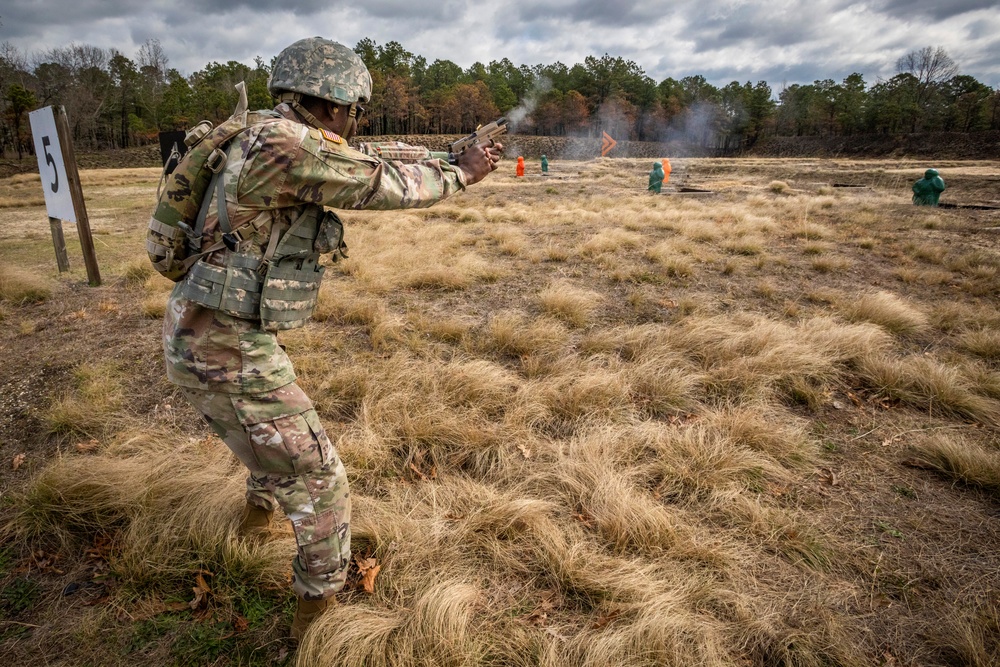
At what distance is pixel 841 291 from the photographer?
21.1ft

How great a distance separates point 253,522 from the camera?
8.16 feet

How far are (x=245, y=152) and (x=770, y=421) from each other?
3.64 meters

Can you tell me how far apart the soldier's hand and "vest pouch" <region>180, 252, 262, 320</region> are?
98 cm

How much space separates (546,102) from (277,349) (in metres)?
45.9

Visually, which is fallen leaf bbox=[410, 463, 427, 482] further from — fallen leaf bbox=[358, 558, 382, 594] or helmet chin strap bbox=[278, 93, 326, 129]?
helmet chin strap bbox=[278, 93, 326, 129]

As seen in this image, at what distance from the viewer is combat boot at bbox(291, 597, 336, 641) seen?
198 centimetres

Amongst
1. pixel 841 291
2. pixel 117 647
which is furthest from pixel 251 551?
pixel 841 291

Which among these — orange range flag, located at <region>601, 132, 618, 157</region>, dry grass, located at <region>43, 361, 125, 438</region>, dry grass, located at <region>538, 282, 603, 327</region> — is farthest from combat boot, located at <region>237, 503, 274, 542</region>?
orange range flag, located at <region>601, 132, 618, 157</region>

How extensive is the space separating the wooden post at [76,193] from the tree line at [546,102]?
23.5 m

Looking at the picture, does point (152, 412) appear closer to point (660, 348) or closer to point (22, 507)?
point (22, 507)

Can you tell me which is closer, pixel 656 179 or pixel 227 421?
pixel 227 421

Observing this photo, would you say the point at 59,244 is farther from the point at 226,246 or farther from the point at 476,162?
the point at 476,162

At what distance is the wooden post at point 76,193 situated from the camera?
20.7 feet

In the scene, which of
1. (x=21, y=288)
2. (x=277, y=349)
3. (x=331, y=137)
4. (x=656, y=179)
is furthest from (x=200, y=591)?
(x=656, y=179)
